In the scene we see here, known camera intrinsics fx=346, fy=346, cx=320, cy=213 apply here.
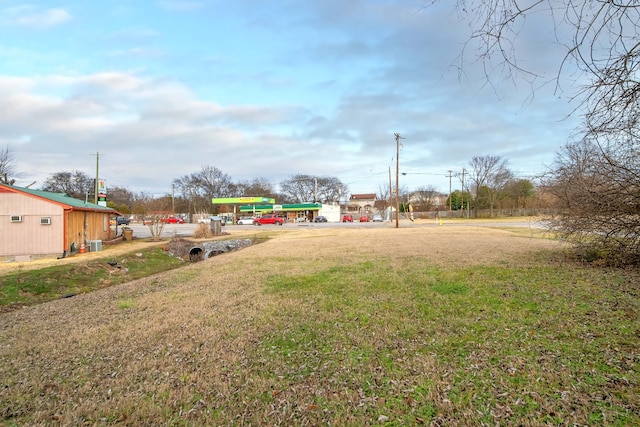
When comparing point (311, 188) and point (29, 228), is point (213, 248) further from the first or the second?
point (311, 188)

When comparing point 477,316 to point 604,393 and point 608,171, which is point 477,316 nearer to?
point 604,393

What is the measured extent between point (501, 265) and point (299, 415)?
8.45 metres

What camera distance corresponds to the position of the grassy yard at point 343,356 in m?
2.99

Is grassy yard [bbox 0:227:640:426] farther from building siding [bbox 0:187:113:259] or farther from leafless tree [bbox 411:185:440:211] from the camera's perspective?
leafless tree [bbox 411:185:440:211]

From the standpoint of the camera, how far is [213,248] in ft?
77.9

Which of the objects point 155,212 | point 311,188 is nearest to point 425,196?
point 311,188

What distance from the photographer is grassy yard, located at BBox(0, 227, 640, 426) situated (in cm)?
299

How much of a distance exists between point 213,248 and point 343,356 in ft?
69.0

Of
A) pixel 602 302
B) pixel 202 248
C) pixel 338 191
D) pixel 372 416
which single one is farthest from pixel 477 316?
pixel 338 191

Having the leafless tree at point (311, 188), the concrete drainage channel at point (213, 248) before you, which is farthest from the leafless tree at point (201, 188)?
the concrete drainage channel at point (213, 248)

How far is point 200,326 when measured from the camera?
5516 mm

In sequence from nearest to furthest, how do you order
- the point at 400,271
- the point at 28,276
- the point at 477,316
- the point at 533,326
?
1. the point at 533,326
2. the point at 477,316
3. the point at 400,271
4. the point at 28,276

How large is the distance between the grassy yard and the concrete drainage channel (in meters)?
13.8

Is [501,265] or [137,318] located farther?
[501,265]
